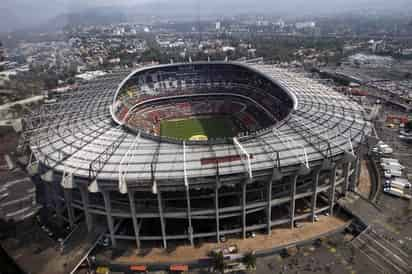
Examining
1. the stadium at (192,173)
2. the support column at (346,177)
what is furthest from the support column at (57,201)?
the support column at (346,177)

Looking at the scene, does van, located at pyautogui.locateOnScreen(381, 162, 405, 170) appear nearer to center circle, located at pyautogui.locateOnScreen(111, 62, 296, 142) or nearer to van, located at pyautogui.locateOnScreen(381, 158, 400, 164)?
van, located at pyautogui.locateOnScreen(381, 158, 400, 164)

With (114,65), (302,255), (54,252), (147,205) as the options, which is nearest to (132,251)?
(147,205)

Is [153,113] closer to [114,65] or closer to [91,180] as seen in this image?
[91,180]

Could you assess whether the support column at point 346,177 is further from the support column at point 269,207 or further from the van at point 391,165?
the van at point 391,165

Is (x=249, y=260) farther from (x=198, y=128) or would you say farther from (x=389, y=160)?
(x=198, y=128)

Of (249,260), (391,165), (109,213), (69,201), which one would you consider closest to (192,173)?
(109,213)

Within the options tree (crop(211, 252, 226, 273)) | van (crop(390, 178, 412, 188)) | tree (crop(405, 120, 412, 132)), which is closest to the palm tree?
tree (crop(211, 252, 226, 273))

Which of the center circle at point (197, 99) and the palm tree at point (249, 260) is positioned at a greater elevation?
the center circle at point (197, 99)

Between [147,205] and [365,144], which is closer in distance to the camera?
[147,205]
